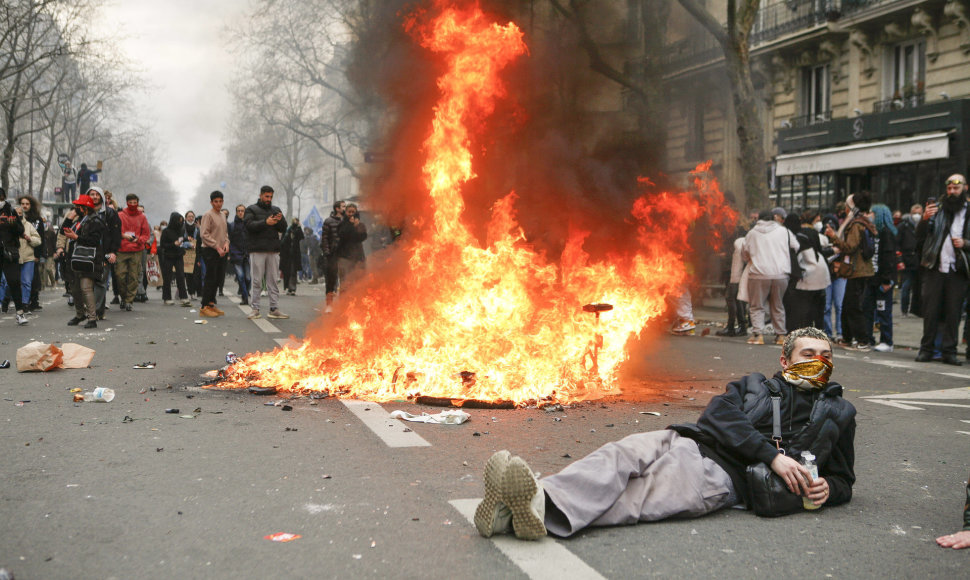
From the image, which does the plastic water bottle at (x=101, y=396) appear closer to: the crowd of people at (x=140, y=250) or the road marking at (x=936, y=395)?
the crowd of people at (x=140, y=250)

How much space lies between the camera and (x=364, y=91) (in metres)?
10.1

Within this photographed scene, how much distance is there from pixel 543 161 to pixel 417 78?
1.52 metres

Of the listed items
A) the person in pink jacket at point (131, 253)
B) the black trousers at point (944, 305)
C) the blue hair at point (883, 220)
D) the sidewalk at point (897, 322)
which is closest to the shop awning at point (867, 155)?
the sidewalk at point (897, 322)

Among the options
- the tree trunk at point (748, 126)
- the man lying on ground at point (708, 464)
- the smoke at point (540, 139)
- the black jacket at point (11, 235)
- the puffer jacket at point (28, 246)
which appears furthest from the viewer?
the tree trunk at point (748, 126)

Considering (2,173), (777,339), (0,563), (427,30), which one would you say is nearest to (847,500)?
(0,563)

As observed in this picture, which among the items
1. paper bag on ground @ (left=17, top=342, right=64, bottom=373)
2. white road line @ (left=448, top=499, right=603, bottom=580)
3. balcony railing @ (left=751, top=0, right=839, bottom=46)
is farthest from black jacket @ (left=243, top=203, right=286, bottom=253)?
balcony railing @ (left=751, top=0, right=839, bottom=46)

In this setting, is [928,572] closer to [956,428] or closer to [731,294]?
[956,428]

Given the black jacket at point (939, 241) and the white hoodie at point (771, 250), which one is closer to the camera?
the black jacket at point (939, 241)

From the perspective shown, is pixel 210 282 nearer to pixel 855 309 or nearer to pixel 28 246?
pixel 28 246

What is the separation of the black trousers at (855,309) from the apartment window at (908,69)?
41.5 feet

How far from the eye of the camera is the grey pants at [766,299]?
1189 cm

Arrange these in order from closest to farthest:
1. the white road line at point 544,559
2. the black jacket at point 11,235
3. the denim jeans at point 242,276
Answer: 1. the white road line at point 544,559
2. the black jacket at point 11,235
3. the denim jeans at point 242,276

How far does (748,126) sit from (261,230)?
9.76 m

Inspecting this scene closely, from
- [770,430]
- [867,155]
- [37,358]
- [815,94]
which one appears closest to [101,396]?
[37,358]
